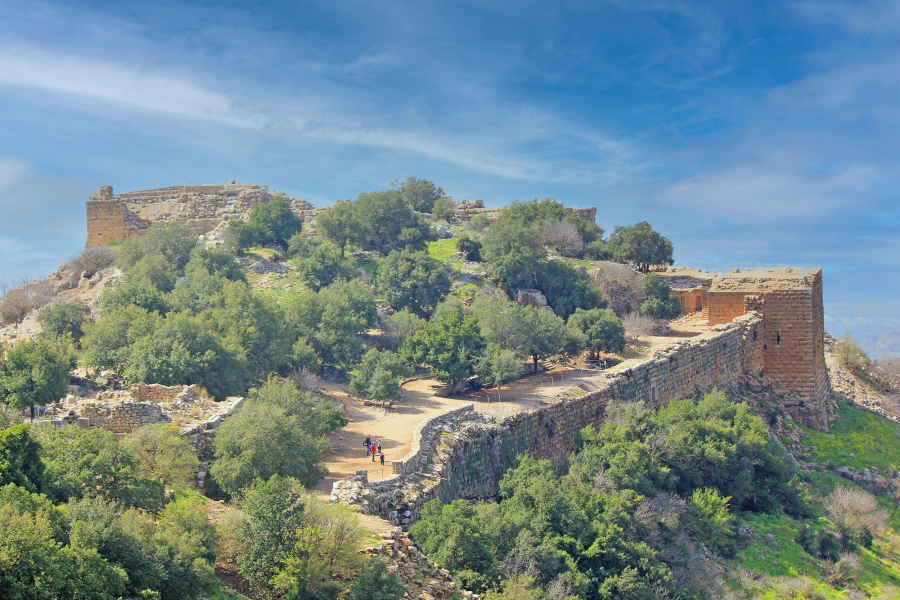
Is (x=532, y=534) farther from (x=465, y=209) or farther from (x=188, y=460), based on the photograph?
(x=465, y=209)

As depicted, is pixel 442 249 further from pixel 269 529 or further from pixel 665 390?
pixel 269 529

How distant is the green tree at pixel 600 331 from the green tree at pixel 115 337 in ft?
53.4

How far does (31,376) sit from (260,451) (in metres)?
6.83

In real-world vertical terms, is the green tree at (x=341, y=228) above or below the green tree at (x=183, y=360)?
above

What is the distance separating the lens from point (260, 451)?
13.2 metres

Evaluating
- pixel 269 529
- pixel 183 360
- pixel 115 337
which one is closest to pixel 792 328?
pixel 183 360

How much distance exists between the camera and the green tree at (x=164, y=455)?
38.3 ft

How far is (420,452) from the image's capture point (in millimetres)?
16266

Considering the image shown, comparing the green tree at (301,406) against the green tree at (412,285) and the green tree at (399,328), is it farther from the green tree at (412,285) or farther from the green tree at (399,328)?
the green tree at (412,285)

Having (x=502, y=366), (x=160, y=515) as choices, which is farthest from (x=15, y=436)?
(x=502, y=366)

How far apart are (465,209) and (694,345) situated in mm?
29805

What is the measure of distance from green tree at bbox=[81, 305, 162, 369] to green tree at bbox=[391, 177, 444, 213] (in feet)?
102

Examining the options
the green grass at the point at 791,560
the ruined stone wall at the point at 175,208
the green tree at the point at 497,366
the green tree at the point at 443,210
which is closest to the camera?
the green grass at the point at 791,560

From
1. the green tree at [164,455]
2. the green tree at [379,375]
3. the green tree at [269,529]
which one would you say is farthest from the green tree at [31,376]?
the green tree at [379,375]
